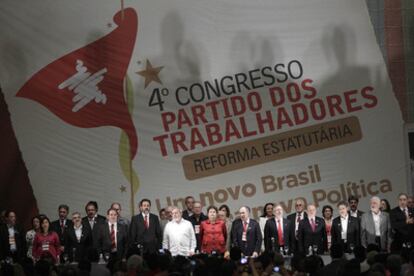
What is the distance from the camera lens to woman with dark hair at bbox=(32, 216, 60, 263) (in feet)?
51.9

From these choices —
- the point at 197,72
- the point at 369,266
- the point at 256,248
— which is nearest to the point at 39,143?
the point at 197,72

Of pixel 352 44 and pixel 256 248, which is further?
pixel 352 44

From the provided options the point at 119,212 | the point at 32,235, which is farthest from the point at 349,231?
the point at 32,235

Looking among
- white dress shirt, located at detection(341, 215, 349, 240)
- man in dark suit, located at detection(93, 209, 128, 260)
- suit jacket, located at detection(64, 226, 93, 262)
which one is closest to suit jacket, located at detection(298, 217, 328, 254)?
white dress shirt, located at detection(341, 215, 349, 240)

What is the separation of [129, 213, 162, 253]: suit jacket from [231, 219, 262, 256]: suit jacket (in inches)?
41.3

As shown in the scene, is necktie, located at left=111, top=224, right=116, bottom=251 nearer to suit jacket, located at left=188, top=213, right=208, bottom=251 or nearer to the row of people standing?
the row of people standing

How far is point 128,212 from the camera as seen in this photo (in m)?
18.7

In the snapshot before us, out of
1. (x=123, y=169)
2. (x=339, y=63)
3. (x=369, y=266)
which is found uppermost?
(x=339, y=63)

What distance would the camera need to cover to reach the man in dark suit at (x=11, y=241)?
16.1 metres

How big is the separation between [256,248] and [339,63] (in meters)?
3.69

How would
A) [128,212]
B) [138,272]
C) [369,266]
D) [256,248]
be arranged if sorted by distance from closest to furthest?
[138,272] < [369,266] < [256,248] < [128,212]

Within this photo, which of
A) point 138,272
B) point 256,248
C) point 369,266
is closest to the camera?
point 138,272

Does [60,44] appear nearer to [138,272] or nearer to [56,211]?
[56,211]

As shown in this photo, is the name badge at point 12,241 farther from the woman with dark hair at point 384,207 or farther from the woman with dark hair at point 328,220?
the woman with dark hair at point 384,207
